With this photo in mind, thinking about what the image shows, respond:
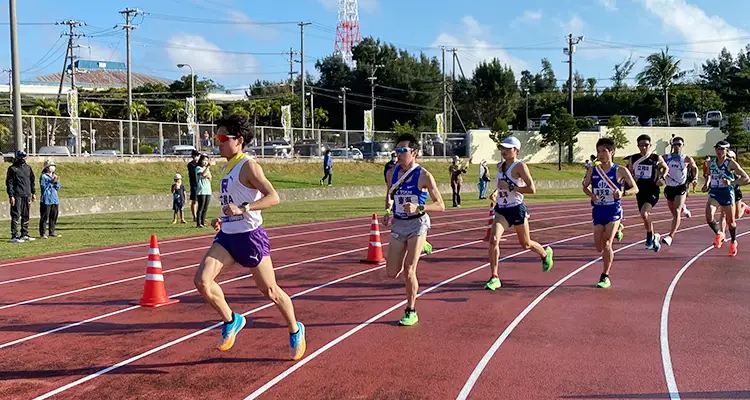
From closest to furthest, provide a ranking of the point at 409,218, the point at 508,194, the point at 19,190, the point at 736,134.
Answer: the point at 409,218 < the point at 508,194 < the point at 19,190 < the point at 736,134

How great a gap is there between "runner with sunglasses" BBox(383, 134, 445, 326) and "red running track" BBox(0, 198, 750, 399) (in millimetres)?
537

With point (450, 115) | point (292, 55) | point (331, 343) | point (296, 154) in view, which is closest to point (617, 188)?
point (331, 343)

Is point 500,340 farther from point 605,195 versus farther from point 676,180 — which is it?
point 676,180

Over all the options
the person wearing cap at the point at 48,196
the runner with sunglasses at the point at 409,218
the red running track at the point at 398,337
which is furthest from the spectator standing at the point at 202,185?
the runner with sunglasses at the point at 409,218

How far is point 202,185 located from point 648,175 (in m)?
10.3

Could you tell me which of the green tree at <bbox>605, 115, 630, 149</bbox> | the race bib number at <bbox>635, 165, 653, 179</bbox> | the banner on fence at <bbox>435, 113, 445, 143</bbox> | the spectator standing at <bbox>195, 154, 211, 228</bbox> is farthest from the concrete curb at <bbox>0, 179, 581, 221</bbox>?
the green tree at <bbox>605, 115, 630, 149</bbox>

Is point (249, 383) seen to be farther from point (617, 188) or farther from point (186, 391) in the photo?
point (617, 188)

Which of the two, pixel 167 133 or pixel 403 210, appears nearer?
pixel 403 210

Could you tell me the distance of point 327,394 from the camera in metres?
5.03

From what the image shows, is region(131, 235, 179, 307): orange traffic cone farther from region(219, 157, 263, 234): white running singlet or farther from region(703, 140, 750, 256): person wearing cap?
region(703, 140, 750, 256): person wearing cap

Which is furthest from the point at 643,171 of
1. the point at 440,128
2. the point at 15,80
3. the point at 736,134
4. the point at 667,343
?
the point at 736,134

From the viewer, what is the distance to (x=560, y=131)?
5388 centimetres

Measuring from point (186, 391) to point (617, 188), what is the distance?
6093 millimetres

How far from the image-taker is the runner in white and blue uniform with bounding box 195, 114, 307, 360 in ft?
18.1
